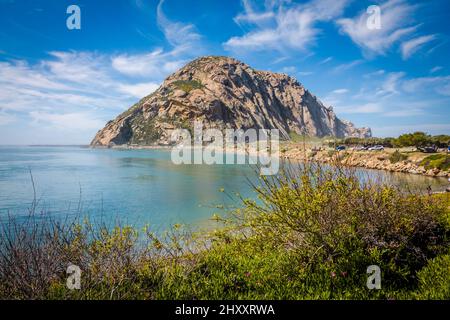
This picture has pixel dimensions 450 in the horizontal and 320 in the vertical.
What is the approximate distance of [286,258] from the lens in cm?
834

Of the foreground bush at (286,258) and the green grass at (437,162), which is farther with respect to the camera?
the green grass at (437,162)

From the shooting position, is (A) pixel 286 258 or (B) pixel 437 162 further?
(B) pixel 437 162

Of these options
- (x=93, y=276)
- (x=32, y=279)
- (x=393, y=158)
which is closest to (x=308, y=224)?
(x=93, y=276)

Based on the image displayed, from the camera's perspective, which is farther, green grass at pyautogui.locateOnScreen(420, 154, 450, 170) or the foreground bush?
green grass at pyautogui.locateOnScreen(420, 154, 450, 170)

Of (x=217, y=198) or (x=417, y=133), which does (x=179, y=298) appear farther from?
(x=417, y=133)

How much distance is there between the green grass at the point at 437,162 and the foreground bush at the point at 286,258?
54327mm

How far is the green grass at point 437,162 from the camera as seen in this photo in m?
54.3

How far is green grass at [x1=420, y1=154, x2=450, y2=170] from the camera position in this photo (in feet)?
178

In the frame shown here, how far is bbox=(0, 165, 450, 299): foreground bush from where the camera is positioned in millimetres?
6594

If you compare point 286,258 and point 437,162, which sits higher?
point 437,162

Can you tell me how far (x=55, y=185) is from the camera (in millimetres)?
43906

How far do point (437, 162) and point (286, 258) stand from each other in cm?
6078

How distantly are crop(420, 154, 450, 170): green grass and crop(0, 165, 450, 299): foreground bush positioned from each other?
5433cm

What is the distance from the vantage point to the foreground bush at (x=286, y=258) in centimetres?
659
